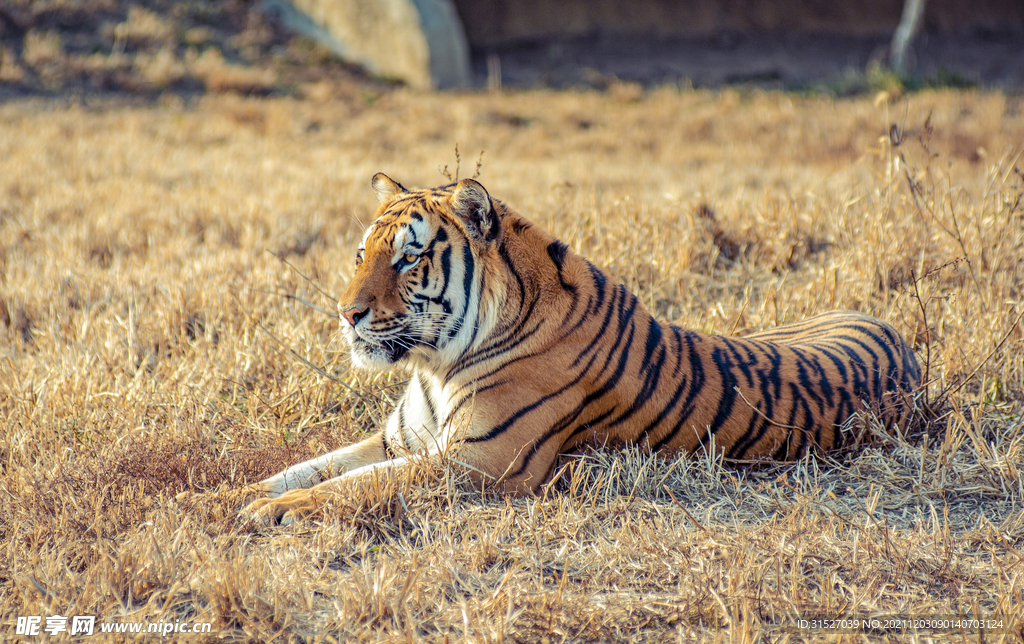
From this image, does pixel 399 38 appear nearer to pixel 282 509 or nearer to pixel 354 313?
pixel 354 313

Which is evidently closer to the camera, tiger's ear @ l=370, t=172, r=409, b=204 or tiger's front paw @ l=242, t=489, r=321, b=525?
tiger's front paw @ l=242, t=489, r=321, b=525

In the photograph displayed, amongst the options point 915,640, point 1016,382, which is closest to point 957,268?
point 1016,382

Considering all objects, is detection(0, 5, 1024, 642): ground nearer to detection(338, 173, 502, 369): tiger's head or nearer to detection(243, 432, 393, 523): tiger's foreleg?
detection(243, 432, 393, 523): tiger's foreleg

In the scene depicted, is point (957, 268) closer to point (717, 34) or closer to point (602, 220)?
point (602, 220)

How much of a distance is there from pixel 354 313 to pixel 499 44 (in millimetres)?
13131

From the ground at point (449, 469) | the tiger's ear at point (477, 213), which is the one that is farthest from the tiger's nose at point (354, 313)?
the ground at point (449, 469)

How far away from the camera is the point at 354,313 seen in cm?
262

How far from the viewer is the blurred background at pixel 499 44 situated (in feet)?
36.1

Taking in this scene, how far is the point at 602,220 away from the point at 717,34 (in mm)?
12040

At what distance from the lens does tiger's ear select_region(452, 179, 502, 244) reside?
2.62 meters

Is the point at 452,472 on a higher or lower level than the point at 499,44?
lower

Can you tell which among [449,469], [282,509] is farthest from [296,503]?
[449,469]

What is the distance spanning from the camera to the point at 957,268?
4.28 meters

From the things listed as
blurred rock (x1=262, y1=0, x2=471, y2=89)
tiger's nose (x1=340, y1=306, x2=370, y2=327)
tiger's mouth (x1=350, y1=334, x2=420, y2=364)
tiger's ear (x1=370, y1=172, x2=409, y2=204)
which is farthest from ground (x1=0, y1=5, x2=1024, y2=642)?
blurred rock (x1=262, y1=0, x2=471, y2=89)
